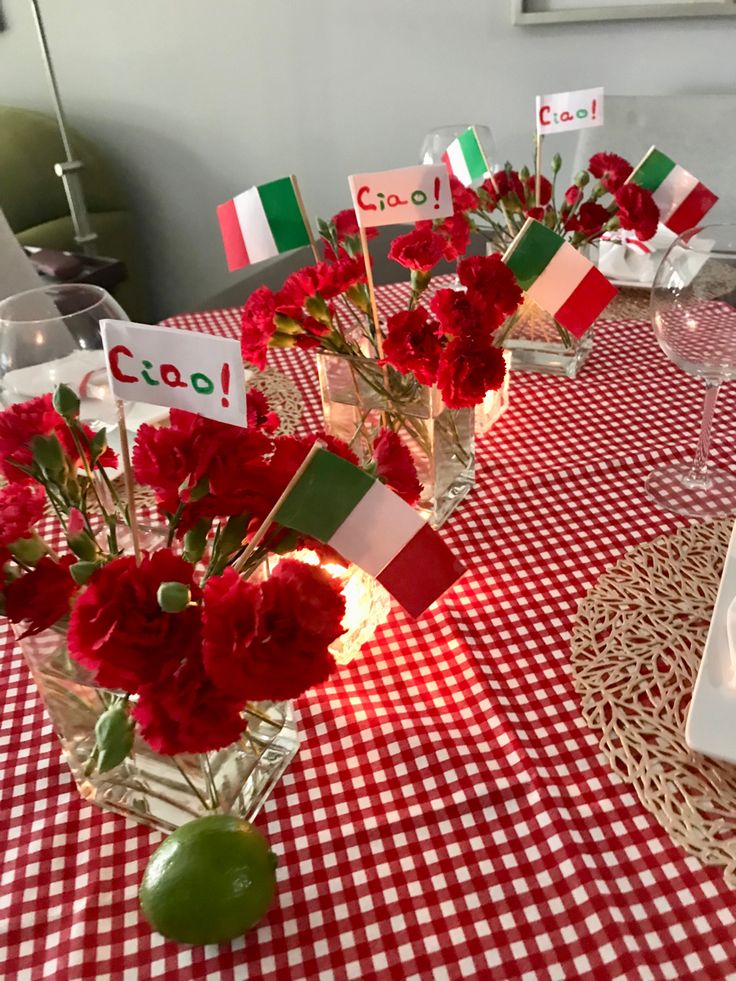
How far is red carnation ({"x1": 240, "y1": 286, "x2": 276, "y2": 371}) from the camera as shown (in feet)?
2.33

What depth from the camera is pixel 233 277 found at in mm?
2621

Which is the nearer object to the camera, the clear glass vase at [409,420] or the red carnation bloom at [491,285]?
the red carnation bloom at [491,285]

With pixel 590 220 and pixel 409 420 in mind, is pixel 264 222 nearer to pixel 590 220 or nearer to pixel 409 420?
pixel 409 420

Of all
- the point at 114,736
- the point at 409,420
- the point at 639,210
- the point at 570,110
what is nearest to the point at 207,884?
the point at 114,736

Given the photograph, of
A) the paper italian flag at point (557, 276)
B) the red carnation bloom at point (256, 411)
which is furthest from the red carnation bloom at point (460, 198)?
the red carnation bloom at point (256, 411)

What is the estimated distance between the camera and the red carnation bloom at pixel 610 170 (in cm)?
103

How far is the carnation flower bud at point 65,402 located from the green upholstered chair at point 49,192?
2042mm

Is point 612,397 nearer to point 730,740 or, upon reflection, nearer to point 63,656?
point 730,740

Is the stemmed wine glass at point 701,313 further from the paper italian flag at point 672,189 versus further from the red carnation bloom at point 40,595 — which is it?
the red carnation bloom at point 40,595

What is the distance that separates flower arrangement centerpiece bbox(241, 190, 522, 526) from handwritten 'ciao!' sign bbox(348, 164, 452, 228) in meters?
0.02

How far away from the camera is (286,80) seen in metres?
2.17

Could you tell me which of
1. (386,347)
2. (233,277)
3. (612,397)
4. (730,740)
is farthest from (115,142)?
(730,740)

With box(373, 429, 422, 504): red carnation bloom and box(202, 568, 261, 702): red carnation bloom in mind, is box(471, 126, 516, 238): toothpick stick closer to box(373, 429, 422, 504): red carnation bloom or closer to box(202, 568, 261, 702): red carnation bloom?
box(373, 429, 422, 504): red carnation bloom

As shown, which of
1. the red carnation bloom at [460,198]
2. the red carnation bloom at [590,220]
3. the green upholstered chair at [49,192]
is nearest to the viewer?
the red carnation bloom at [460,198]
